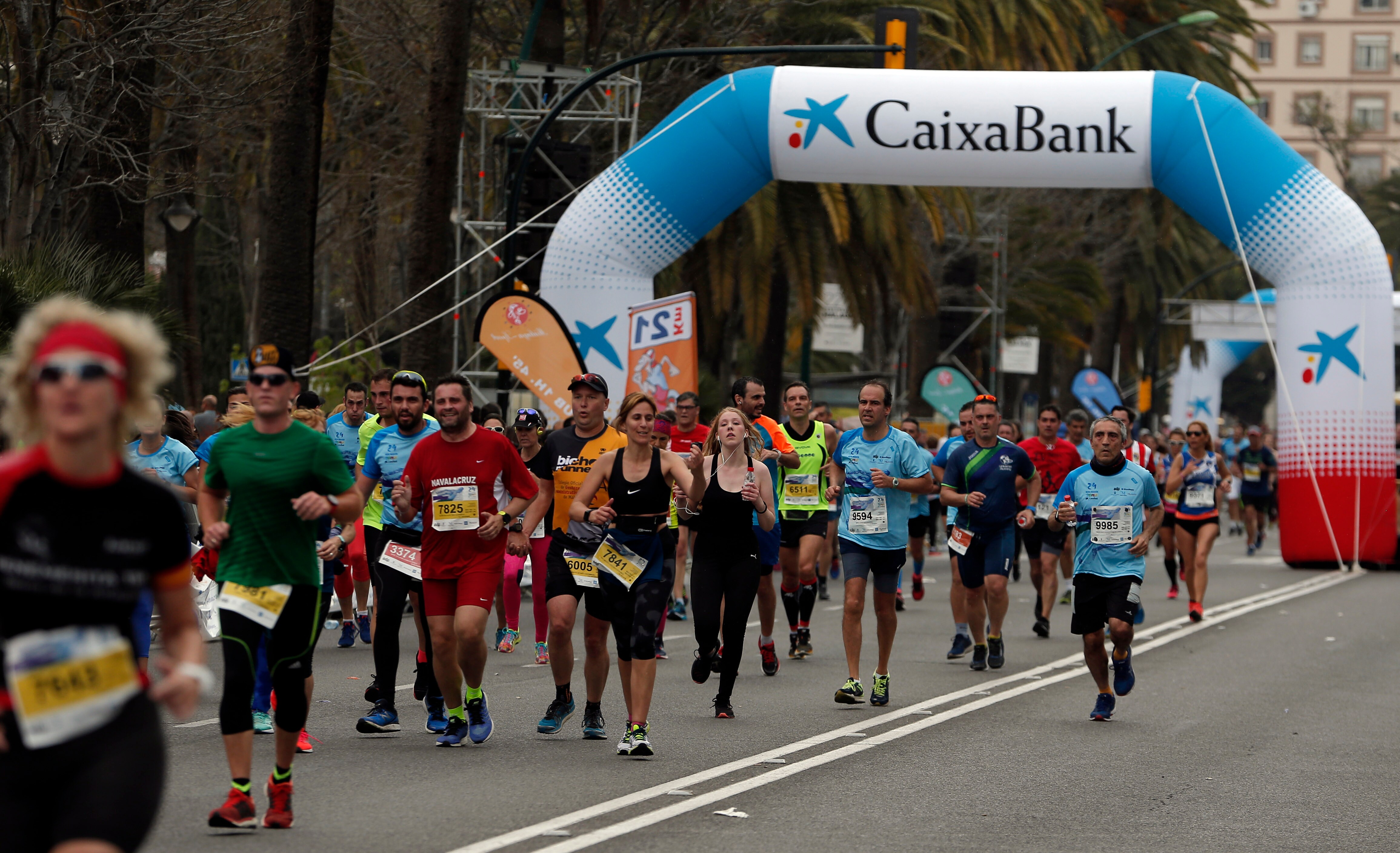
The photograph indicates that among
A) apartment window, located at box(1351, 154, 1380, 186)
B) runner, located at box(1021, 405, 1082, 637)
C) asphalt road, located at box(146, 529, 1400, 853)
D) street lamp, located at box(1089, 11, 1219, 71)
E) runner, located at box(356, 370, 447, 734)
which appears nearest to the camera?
asphalt road, located at box(146, 529, 1400, 853)

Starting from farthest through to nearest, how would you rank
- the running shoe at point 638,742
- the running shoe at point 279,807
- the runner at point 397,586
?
the runner at point 397,586 → the running shoe at point 638,742 → the running shoe at point 279,807

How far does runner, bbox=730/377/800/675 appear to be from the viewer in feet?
40.4

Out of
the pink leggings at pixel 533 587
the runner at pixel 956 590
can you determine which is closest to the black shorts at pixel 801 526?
the runner at pixel 956 590

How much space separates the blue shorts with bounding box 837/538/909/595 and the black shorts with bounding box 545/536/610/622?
236 cm

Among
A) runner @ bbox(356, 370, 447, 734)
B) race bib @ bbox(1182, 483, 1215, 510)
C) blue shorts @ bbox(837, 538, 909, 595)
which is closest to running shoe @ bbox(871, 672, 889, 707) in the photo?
blue shorts @ bbox(837, 538, 909, 595)

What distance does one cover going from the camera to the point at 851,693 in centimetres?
1057

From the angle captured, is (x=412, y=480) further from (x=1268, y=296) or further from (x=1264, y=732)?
(x=1268, y=296)

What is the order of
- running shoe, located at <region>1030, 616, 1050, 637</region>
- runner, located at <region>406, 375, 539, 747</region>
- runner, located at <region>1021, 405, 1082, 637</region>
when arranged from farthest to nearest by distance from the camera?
runner, located at <region>1021, 405, 1082, 637</region> < running shoe, located at <region>1030, 616, 1050, 637</region> < runner, located at <region>406, 375, 539, 747</region>

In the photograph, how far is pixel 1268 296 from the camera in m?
45.4

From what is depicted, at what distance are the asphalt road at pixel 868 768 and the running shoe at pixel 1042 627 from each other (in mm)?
Result: 1379

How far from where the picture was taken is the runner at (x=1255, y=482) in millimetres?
28438

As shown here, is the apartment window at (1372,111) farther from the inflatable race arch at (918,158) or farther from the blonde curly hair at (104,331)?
the blonde curly hair at (104,331)

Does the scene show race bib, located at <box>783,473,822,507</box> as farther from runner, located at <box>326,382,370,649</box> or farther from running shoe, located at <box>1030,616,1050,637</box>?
runner, located at <box>326,382,370,649</box>

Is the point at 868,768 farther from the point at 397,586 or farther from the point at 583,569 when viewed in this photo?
the point at 397,586
